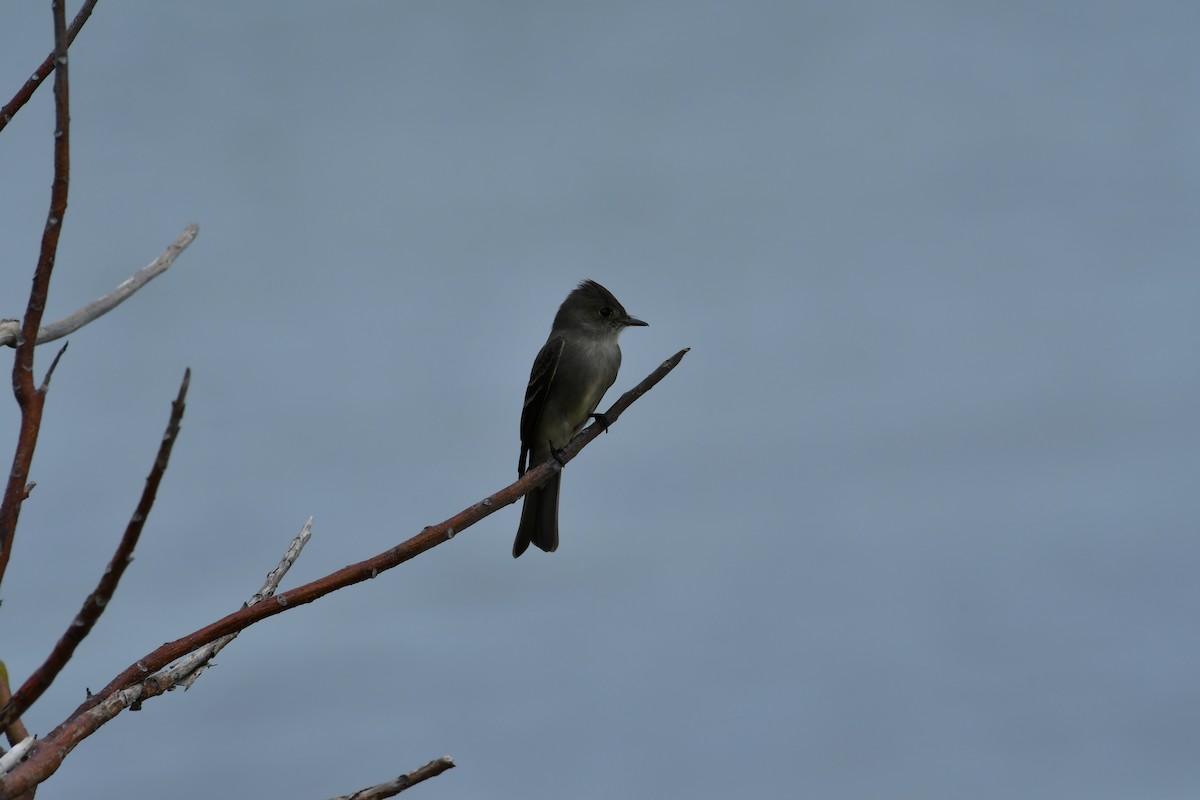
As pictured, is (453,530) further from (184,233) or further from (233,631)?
(184,233)

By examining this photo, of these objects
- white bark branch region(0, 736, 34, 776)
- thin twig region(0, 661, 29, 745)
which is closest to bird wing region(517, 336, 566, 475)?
thin twig region(0, 661, 29, 745)

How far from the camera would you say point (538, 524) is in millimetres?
8664

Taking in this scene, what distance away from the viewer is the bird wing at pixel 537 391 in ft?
29.6

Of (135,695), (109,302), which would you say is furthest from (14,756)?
(109,302)

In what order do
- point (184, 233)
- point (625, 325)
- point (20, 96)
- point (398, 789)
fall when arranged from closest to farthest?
point (398, 789)
point (20, 96)
point (184, 233)
point (625, 325)

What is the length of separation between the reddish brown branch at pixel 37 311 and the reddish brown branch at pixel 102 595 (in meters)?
0.32

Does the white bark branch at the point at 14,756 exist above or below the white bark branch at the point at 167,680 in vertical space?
below

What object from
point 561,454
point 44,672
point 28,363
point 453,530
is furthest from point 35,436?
point 561,454

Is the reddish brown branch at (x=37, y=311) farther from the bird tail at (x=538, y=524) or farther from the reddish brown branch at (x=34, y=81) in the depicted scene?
the bird tail at (x=538, y=524)

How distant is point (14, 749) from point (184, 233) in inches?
62.2

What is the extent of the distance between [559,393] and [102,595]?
678 centimetres

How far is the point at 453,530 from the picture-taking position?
364cm

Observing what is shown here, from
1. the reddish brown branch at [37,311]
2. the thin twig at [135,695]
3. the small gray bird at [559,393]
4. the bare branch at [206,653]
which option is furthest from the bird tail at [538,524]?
the reddish brown branch at [37,311]

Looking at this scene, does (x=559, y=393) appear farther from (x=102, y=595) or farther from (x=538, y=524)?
(x=102, y=595)
